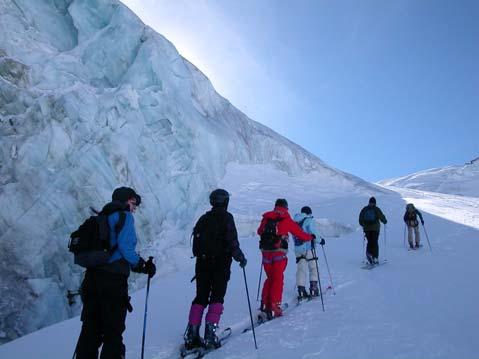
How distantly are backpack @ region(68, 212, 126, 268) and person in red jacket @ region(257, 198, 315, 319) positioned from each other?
9.76 ft

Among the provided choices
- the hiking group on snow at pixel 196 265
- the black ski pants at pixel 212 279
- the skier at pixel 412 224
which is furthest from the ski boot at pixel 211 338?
the skier at pixel 412 224

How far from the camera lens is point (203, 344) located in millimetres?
4855

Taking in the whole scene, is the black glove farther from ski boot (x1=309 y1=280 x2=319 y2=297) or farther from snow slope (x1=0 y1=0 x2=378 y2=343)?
snow slope (x1=0 y1=0 x2=378 y2=343)

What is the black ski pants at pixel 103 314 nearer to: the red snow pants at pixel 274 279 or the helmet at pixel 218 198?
the helmet at pixel 218 198

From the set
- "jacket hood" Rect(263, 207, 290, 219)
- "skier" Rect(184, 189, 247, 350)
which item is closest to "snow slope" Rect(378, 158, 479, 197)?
"jacket hood" Rect(263, 207, 290, 219)

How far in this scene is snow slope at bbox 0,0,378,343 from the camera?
11914 mm

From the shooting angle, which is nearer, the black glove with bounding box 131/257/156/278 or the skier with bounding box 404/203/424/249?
the black glove with bounding box 131/257/156/278

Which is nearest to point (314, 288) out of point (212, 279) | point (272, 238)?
point (272, 238)

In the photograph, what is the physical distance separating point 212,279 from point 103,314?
1.55m

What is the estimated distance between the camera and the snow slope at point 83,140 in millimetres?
11914

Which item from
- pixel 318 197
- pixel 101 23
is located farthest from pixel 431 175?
pixel 101 23

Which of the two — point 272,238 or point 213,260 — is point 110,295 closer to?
point 213,260

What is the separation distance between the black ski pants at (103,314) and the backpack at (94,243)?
0.61 ft

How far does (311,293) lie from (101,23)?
635 inches
